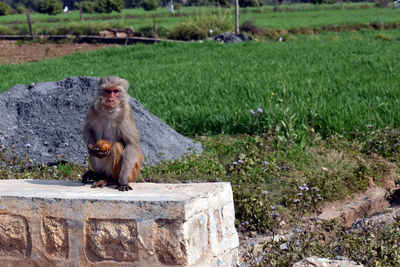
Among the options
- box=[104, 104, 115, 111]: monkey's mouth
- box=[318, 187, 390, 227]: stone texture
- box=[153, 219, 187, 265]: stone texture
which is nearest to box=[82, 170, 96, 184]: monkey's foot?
box=[104, 104, 115, 111]: monkey's mouth

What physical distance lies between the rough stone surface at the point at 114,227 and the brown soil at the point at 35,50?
2370 cm

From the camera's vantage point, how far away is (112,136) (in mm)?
4164

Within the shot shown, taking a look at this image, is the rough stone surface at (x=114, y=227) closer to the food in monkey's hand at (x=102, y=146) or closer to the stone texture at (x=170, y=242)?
the stone texture at (x=170, y=242)

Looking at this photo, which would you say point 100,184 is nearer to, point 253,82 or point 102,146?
point 102,146

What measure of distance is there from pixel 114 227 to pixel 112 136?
0.83 metres

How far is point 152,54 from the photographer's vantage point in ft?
66.9

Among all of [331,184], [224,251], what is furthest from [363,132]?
[224,251]

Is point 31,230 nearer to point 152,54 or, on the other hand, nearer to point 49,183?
point 49,183

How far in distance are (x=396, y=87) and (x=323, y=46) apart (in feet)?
35.4

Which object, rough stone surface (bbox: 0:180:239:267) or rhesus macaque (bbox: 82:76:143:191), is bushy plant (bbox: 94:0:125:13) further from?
rough stone surface (bbox: 0:180:239:267)

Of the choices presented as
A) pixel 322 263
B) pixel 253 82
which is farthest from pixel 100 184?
pixel 253 82

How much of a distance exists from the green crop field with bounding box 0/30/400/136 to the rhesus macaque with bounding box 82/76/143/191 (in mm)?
3538

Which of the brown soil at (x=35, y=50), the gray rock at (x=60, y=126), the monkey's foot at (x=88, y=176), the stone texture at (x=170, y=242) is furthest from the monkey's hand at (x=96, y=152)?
the brown soil at (x=35, y=50)

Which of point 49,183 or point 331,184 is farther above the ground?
point 49,183
